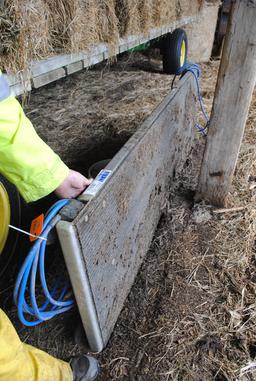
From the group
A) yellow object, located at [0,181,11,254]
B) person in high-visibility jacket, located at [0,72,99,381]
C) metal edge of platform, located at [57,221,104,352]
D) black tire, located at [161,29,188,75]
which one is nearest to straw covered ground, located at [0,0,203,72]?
person in high-visibility jacket, located at [0,72,99,381]

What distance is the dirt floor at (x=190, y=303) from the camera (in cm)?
143

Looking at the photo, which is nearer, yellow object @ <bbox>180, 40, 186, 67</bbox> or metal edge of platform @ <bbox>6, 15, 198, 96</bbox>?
metal edge of platform @ <bbox>6, 15, 198, 96</bbox>

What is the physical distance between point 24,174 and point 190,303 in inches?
46.4

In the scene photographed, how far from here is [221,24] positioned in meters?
6.52

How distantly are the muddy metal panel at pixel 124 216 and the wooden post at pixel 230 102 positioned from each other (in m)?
0.29

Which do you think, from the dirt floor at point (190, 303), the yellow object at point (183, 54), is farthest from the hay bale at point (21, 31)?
the yellow object at point (183, 54)

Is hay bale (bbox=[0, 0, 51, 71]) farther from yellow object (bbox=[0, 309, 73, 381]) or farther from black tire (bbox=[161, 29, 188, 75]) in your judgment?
black tire (bbox=[161, 29, 188, 75])

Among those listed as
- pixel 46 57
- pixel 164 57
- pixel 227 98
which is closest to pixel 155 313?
pixel 227 98

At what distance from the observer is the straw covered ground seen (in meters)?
1.27

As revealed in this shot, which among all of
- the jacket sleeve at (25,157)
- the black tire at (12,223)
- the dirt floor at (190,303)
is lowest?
the dirt floor at (190,303)

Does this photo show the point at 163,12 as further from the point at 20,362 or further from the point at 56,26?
the point at 20,362

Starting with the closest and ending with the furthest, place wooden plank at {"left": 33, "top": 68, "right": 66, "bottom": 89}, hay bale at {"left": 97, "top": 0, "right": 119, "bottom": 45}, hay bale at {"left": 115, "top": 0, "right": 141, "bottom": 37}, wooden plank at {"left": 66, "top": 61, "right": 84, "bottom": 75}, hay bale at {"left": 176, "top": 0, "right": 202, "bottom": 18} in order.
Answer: wooden plank at {"left": 33, "top": 68, "right": 66, "bottom": 89} < wooden plank at {"left": 66, "top": 61, "right": 84, "bottom": 75} < hay bale at {"left": 97, "top": 0, "right": 119, "bottom": 45} < hay bale at {"left": 115, "top": 0, "right": 141, "bottom": 37} < hay bale at {"left": 176, "top": 0, "right": 202, "bottom": 18}

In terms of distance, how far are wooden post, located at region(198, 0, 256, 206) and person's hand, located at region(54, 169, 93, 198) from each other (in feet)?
3.56

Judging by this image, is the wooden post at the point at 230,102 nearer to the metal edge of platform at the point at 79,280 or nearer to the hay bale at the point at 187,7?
the metal edge of platform at the point at 79,280
